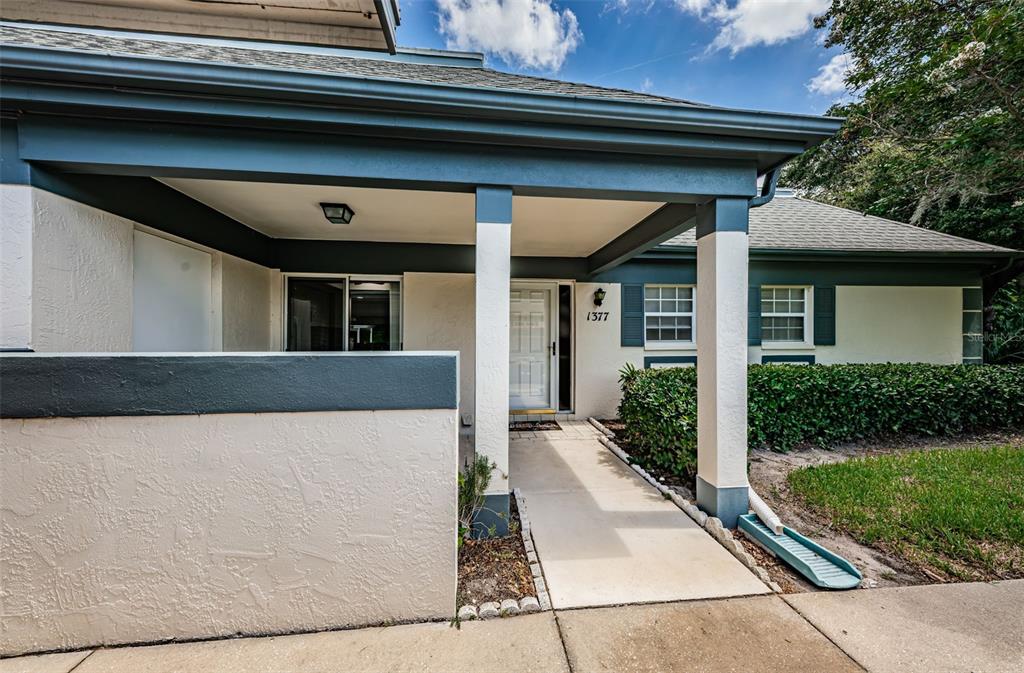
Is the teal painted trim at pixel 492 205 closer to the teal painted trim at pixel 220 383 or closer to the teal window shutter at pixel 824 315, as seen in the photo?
the teal painted trim at pixel 220 383

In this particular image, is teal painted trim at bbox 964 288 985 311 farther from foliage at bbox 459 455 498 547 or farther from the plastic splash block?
foliage at bbox 459 455 498 547

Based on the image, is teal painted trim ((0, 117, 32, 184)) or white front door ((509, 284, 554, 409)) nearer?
teal painted trim ((0, 117, 32, 184))

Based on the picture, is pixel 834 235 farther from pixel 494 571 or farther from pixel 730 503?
pixel 494 571

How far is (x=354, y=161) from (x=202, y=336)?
2.82m

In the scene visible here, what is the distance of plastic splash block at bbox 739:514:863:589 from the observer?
2.46 m

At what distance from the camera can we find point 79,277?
2721 mm

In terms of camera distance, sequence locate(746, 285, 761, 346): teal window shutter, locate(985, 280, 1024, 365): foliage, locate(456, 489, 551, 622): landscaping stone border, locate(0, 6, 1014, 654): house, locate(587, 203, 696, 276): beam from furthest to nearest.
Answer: locate(985, 280, 1024, 365): foliage → locate(746, 285, 761, 346): teal window shutter → locate(587, 203, 696, 276): beam → locate(456, 489, 551, 622): landscaping stone border → locate(0, 6, 1014, 654): house

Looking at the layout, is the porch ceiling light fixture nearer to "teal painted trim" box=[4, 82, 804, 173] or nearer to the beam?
"teal painted trim" box=[4, 82, 804, 173]

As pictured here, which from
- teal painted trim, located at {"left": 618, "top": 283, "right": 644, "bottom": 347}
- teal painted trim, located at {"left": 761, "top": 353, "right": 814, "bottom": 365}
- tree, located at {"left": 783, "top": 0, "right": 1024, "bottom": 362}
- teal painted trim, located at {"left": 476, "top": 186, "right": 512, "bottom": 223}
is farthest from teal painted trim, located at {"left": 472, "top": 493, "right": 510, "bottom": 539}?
tree, located at {"left": 783, "top": 0, "right": 1024, "bottom": 362}

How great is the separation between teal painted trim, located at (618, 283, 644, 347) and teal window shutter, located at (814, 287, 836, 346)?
3126 mm

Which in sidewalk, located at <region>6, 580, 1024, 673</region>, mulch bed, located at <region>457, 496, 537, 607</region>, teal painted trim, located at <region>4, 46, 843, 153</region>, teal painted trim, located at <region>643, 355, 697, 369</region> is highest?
teal painted trim, located at <region>4, 46, 843, 153</region>

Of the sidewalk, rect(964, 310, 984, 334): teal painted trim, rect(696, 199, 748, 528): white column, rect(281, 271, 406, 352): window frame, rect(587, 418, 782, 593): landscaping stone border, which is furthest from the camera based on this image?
rect(964, 310, 984, 334): teal painted trim

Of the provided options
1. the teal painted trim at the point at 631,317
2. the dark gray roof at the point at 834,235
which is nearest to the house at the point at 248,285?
the teal painted trim at the point at 631,317

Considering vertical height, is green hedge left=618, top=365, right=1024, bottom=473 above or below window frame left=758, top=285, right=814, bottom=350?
below
